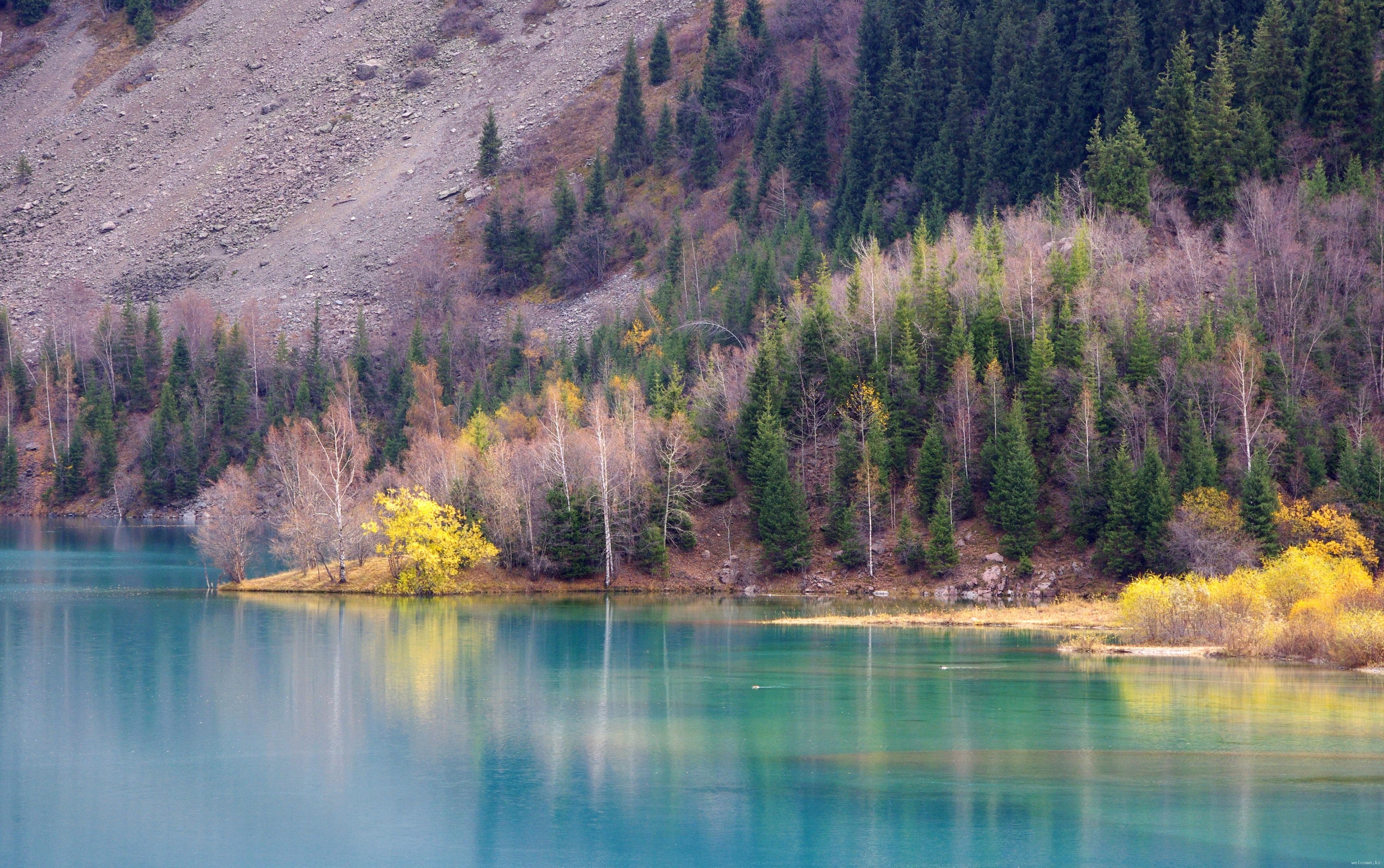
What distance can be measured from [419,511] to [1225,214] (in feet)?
198

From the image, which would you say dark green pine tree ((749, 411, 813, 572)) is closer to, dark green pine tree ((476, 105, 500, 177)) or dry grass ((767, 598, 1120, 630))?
dry grass ((767, 598, 1120, 630))

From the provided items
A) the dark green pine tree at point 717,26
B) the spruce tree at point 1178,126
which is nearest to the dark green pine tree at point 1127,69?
the spruce tree at point 1178,126

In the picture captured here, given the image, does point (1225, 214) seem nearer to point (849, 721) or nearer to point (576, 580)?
point (576, 580)

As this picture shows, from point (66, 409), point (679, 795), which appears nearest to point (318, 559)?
point (679, 795)

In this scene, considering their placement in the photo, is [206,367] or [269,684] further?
[206,367]

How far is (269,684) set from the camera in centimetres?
4694

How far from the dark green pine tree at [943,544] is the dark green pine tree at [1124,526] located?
29.2 ft

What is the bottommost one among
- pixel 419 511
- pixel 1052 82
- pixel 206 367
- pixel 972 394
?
pixel 419 511

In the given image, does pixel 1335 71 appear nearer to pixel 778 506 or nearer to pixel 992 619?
pixel 778 506

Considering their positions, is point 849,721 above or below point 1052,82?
below

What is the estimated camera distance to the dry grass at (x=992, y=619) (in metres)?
66.1

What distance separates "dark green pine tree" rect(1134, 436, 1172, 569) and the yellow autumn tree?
3786 cm

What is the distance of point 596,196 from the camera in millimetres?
160125

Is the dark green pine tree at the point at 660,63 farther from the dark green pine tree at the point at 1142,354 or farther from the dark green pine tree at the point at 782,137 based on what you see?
the dark green pine tree at the point at 1142,354
